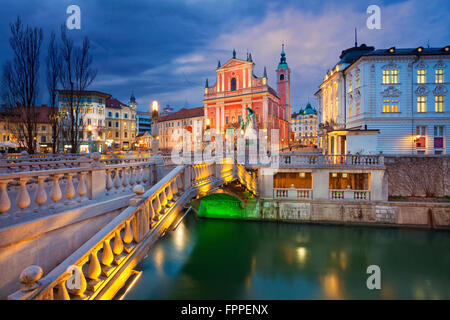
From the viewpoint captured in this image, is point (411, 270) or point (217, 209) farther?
point (217, 209)

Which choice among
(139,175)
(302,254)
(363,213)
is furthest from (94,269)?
(363,213)

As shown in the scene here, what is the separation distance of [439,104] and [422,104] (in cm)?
182

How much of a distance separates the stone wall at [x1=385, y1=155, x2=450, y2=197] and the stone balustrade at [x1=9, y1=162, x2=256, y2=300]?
65.1 ft

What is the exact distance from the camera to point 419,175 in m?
19.7

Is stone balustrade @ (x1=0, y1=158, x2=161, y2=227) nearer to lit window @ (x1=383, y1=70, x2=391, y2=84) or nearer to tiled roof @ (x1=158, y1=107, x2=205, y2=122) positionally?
lit window @ (x1=383, y1=70, x2=391, y2=84)

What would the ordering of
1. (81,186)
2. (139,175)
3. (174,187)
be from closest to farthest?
(81,186) < (139,175) < (174,187)

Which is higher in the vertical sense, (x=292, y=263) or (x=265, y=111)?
(x=265, y=111)

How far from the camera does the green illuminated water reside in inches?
402

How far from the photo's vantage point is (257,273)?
11.9 metres

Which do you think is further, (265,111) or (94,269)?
(265,111)

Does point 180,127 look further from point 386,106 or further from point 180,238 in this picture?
point 180,238
